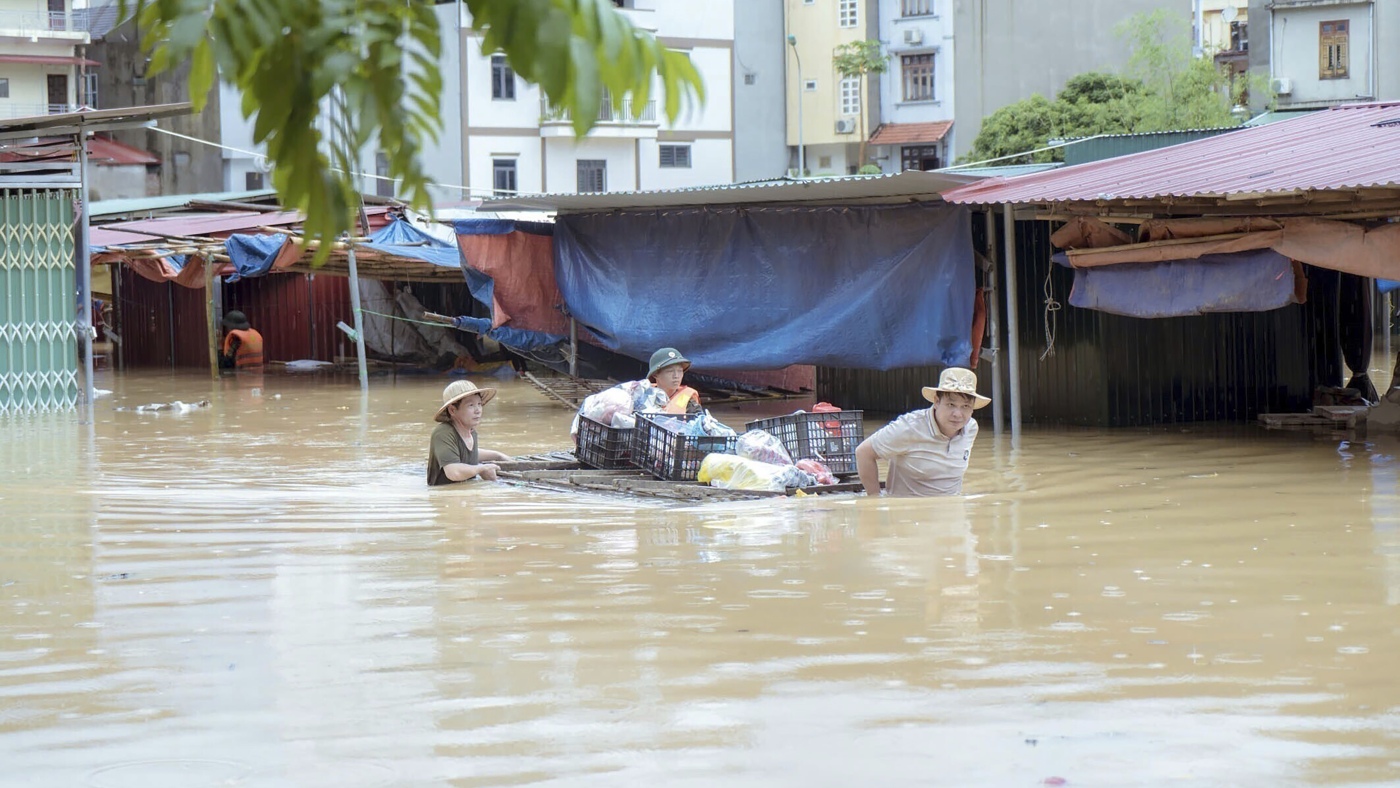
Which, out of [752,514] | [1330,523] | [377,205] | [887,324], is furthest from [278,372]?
[1330,523]

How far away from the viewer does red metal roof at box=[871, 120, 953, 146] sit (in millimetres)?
49812

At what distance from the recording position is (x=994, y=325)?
1415 cm

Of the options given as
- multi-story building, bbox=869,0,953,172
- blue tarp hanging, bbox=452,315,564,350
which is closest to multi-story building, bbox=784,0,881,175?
multi-story building, bbox=869,0,953,172

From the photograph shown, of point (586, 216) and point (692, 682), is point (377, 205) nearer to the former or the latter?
point (586, 216)

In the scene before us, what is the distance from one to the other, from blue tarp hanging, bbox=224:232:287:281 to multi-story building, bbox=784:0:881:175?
30.7 metres

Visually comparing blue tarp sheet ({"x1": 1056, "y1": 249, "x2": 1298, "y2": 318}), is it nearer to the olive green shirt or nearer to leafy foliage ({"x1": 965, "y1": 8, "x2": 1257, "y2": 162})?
the olive green shirt

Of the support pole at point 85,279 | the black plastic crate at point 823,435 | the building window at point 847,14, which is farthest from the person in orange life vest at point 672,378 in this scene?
the building window at point 847,14

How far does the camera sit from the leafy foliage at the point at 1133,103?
3972 cm

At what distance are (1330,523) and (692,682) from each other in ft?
14.6

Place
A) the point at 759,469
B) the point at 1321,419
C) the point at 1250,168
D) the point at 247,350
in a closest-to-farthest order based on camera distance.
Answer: the point at 759,469, the point at 1250,168, the point at 1321,419, the point at 247,350

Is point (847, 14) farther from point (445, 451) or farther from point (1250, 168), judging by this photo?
point (445, 451)

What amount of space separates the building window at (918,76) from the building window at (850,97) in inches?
60.9

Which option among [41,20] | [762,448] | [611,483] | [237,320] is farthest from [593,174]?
[762,448]

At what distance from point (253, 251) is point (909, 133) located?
3192 centimetres
